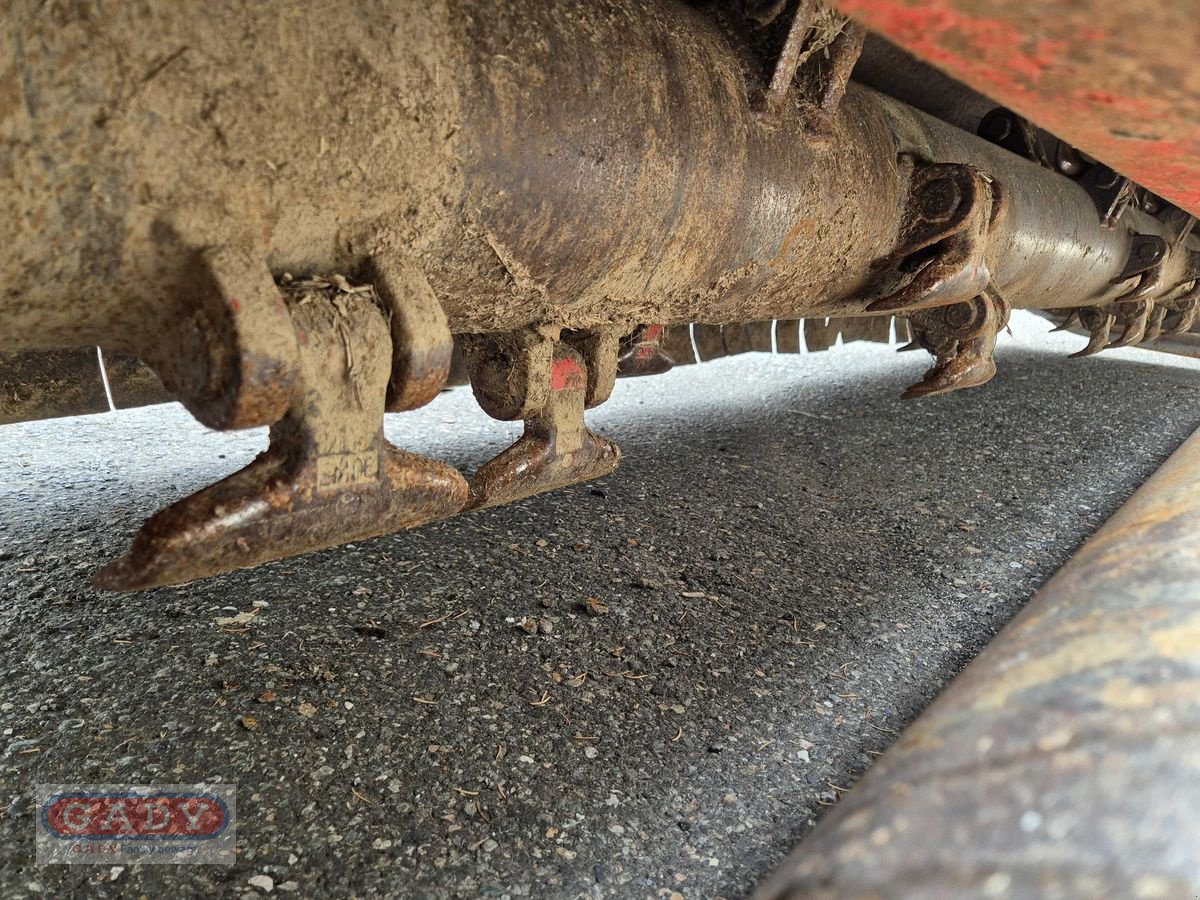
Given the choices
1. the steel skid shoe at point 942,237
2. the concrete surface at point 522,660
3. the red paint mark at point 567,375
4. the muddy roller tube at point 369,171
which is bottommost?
the concrete surface at point 522,660

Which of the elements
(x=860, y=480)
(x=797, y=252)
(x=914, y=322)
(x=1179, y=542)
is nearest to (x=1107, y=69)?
(x=1179, y=542)

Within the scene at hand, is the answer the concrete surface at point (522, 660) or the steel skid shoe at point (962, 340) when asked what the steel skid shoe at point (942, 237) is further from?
the concrete surface at point (522, 660)

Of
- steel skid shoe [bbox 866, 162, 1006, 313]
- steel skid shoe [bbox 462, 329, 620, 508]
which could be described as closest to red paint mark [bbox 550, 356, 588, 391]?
steel skid shoe [bbox 462, 329, 620, 508]

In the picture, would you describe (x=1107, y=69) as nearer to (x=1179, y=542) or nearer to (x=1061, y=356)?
(x=1179, y=542)

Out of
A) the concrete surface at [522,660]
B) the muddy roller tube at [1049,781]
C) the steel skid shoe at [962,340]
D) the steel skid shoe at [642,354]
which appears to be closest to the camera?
the muddy roller tube at [1049,781]

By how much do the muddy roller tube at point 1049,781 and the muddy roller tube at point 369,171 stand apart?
22.6 inches

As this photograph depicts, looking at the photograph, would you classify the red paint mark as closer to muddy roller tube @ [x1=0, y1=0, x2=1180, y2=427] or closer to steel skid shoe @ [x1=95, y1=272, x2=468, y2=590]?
muddy roller tube @ [x1=0, y1=0, x2=1180, y2=427]

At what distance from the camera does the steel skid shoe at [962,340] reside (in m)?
1.88

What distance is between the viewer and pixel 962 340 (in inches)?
75.5

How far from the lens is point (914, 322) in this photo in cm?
202

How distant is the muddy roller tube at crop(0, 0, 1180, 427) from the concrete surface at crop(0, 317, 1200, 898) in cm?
53

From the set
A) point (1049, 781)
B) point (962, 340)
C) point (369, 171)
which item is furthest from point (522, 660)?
point (962, 340)

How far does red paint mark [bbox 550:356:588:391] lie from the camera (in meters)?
1.26

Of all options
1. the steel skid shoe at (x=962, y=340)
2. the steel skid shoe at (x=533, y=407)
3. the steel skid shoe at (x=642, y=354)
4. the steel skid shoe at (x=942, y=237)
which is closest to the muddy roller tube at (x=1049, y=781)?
the steel skid shoe at (x=533, y=407)
